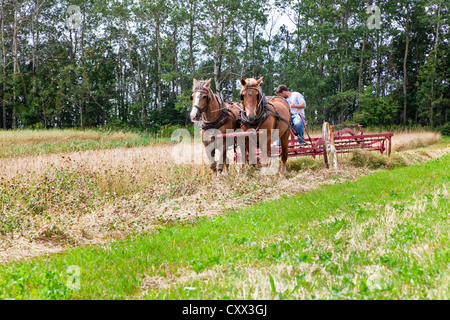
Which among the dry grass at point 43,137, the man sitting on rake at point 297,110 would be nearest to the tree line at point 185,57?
the dry grass at point 43,137

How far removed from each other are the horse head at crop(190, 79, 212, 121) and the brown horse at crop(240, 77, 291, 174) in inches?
31.8

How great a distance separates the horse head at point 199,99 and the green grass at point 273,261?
2.75 metres

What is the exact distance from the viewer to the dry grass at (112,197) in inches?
180

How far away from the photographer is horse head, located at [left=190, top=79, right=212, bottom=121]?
23.2 ft

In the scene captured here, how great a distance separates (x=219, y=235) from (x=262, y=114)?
147 inches

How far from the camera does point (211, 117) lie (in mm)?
7684

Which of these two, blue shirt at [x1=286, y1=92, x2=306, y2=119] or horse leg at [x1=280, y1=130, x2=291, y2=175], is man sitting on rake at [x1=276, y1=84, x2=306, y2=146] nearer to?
blue shirt at [x1=286, y1=92, x2=306, y2=119]

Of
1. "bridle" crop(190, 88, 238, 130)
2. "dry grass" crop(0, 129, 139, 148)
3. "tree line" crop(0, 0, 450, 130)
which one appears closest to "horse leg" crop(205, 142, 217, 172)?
"bridle" crop(190, 88, 238, 130)

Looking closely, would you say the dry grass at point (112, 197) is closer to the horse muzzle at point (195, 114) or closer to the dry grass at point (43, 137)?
the horse muzzle at point (195, 114)

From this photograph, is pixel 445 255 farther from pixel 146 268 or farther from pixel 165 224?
pixel 165 224

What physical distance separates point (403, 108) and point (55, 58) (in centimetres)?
3868

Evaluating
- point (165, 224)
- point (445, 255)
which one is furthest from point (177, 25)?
point (445, 255)

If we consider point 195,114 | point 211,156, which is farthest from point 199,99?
point 211,156
